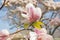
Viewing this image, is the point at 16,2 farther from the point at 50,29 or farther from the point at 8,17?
the point at 50,29

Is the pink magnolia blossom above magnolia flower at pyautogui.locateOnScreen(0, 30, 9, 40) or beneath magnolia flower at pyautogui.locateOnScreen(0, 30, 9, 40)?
above

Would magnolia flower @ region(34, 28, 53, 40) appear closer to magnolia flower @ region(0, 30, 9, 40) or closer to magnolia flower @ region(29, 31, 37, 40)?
magnolia flower @ region(29, 31, 37, 40)

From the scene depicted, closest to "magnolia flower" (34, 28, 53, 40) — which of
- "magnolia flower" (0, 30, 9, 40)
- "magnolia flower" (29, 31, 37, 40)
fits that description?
"magnolia flower" (29, 31, 37, 40)

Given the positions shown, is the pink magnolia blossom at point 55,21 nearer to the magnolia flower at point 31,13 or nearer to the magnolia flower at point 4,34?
the magnolia flower at point 31,13

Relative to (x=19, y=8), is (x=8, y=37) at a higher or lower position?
lower

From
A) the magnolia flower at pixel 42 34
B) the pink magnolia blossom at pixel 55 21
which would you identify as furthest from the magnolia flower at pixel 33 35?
the pink magnolia blossom at pixel 55 21

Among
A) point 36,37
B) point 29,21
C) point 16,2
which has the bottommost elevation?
point 36,37

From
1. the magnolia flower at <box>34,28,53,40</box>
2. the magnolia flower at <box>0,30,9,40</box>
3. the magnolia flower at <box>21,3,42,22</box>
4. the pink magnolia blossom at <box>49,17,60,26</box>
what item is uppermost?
the magnolia flower at <box>21,3,42,22</box>

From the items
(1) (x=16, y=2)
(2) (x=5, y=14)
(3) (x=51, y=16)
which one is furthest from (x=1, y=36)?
(3) (x=51, y=16)
